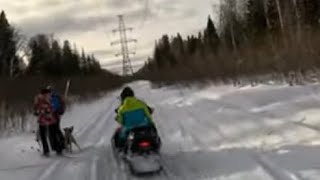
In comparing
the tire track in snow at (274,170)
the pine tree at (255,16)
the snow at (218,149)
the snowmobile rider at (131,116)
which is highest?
the pine tree at (255,16)

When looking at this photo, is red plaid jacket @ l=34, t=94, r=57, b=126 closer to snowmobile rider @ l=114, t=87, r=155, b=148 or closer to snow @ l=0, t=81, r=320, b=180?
snow @ l=0, t=81, r=320, b=180

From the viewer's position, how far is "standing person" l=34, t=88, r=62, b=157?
15.0m

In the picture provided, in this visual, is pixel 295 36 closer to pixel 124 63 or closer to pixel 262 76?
pixel 262 76

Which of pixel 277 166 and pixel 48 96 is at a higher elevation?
pixel 48 96

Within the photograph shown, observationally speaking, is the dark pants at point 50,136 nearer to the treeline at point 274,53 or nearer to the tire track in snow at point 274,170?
the tire track in snow at point 274,170

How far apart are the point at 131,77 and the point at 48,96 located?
5161 inches

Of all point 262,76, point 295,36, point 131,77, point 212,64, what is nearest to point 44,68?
point 212,64

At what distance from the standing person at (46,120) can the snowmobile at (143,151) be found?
3.66m

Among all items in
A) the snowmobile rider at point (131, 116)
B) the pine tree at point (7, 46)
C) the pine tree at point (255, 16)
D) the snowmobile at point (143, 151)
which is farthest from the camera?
the pine tree at point (7, 46)

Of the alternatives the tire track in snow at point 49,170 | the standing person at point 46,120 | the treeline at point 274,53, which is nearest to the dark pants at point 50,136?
the standing person at point 46,120

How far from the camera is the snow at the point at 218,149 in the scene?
10.4 metres

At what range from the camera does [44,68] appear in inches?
3179

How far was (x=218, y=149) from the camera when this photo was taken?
42.8 ft

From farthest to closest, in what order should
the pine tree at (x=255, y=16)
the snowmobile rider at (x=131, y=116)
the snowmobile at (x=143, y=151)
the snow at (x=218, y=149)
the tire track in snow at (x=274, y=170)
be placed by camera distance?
1. the pine tree at (x=255, y=16)
2. the snowmobile rider at (x=131, y=116)
3. the snowmobile at (x=143, y=151)
4. the snow at (x=218, y=149)
5. the tire track in snow at (x=274, y=170)
